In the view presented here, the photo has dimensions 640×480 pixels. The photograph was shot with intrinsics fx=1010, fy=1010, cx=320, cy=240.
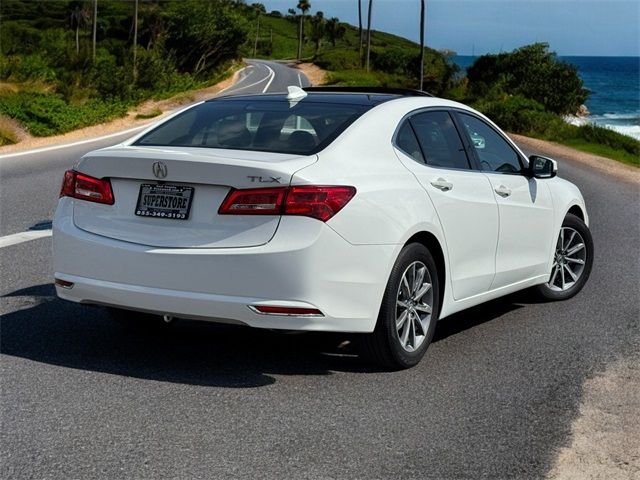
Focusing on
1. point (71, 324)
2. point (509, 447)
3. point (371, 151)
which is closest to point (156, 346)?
point (71, 324)

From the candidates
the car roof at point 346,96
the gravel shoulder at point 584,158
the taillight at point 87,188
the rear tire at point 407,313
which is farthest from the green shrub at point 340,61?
the taillight at point 87,188

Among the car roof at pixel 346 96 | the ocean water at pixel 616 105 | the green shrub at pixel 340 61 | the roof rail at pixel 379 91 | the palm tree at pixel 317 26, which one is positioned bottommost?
the ocean water at pixel 616 105

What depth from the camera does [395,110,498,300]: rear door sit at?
6023 mm

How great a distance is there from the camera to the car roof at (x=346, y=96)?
20.5ft

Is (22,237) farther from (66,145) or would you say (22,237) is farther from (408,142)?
(66,145)

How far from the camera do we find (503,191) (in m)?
6.82

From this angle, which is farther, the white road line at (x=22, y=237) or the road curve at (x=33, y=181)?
the road curve at (x=33, y=181)

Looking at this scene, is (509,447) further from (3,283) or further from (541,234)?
(3,283)

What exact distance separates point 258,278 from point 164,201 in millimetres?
677

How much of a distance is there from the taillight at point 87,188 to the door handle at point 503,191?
2630 millimetres

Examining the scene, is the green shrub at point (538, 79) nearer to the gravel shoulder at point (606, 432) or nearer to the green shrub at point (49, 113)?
the green shrub at point (49, 113)

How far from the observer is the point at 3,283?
25.1ft

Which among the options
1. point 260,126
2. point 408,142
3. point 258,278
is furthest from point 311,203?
point 408,142

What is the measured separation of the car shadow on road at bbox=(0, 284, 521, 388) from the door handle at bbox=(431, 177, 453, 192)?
107 centimetres
